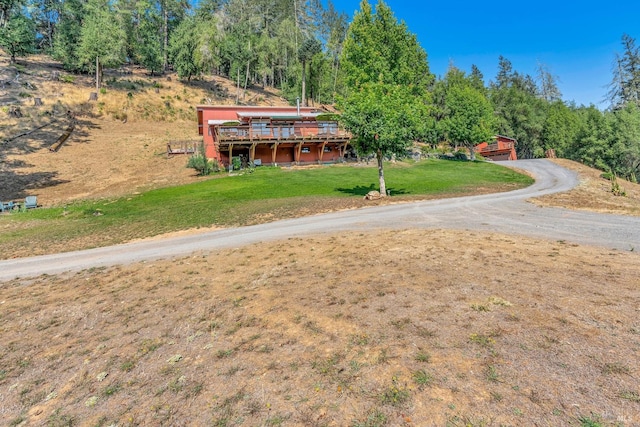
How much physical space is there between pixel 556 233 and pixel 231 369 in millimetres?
12714

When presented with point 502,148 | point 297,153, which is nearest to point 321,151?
point 297,153

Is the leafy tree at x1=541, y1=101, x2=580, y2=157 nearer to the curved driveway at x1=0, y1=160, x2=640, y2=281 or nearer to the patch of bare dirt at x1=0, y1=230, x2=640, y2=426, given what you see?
the curved driveway at x1=0, y1=160, x2=640, y2=281

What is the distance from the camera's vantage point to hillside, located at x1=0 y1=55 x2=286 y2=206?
31.9 m

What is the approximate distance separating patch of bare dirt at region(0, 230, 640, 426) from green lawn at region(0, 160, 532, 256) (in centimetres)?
794

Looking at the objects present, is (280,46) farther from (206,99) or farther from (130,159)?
(130,159)

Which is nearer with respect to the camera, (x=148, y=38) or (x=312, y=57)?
(x=312, y=57)

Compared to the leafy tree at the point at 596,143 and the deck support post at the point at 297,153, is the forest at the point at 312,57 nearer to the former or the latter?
the leafy tree at the point at 596,143

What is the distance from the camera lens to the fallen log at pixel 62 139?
128 feet

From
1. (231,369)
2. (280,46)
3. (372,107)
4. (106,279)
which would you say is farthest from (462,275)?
(280,46)

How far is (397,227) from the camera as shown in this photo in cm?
1387

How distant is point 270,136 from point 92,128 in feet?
101

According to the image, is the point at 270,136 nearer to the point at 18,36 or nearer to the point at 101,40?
the point at 101,40

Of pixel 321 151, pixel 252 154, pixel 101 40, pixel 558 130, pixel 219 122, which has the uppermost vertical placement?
pixel 101 40

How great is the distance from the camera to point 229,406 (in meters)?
3.81
